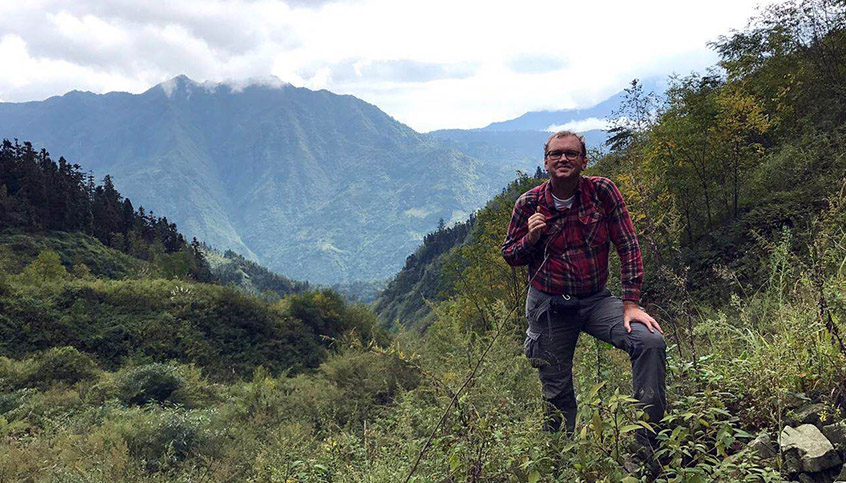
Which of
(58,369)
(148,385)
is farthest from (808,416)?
(58,369)

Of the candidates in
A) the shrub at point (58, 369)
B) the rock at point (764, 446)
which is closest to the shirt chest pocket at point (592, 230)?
the rock at point (764, 446)

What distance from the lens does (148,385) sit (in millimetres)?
13492

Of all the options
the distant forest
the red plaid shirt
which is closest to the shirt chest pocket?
the red plaid shirt

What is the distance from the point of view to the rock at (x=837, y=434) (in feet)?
7.41

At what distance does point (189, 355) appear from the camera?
23.5m

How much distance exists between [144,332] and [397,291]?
89980 mm

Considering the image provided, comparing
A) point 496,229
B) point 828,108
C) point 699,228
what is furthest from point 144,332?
point 828,108

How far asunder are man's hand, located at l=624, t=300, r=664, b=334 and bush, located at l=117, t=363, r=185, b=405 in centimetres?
1354

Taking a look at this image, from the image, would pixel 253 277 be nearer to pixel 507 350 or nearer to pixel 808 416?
pixel 507 350

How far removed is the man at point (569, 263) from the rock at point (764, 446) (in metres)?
0.89

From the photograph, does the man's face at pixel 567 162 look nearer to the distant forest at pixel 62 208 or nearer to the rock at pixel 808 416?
the rock at pixel 808 416

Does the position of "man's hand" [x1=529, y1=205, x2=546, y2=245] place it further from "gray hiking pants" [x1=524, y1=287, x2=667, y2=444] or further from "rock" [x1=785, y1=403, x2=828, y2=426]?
"rock" [x1=785, y1=403, x2=828, y2=426]

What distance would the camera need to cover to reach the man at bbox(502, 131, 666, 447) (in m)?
2.82

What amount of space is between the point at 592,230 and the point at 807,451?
1530 mm
